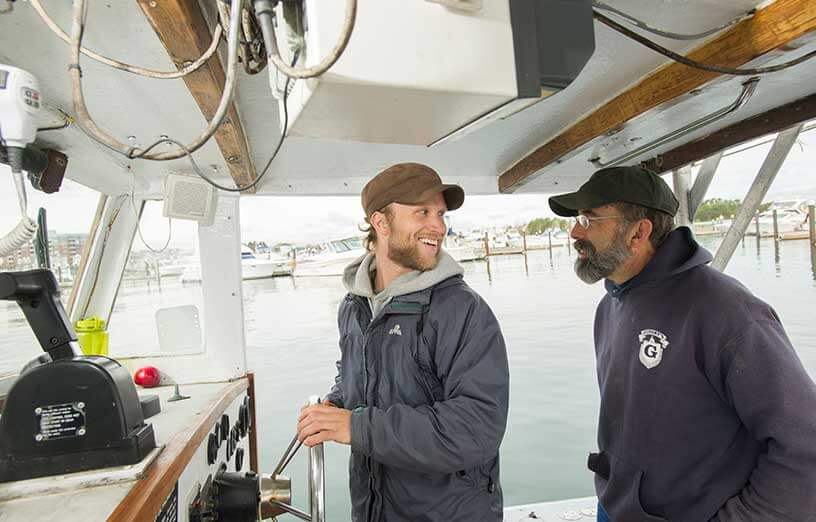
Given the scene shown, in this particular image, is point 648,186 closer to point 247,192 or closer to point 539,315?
point 247,192

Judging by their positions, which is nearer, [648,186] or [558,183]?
Answer: [648,186]

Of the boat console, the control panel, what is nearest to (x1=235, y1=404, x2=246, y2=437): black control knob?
the control panel

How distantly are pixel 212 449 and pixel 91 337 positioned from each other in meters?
1.02

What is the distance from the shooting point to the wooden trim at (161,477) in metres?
0.87

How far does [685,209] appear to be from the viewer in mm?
2516

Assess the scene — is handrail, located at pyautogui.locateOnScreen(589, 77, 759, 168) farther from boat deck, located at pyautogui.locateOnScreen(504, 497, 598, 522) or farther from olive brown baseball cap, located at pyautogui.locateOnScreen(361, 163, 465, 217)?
boat deck, located at pyautogui.locateOnScreen(504, 497, 598, 522)

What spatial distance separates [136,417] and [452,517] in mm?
753

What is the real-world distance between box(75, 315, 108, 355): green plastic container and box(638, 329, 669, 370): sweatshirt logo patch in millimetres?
2195

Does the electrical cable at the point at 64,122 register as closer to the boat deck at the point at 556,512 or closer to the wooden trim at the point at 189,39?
the wooden trim at the point at 189,39

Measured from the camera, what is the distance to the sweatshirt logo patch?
4.37ft

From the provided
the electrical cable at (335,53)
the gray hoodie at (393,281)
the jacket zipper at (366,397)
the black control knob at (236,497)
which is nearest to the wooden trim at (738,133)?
the gray hoodie at (393,281)

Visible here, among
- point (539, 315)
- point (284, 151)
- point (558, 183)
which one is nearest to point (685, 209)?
point (558, 183)

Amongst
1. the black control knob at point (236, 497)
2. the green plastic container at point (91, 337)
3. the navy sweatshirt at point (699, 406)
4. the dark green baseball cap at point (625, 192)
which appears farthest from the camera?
the green plastic container at point (91, 337)

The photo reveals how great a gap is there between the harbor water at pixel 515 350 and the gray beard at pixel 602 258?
409 millimetres
